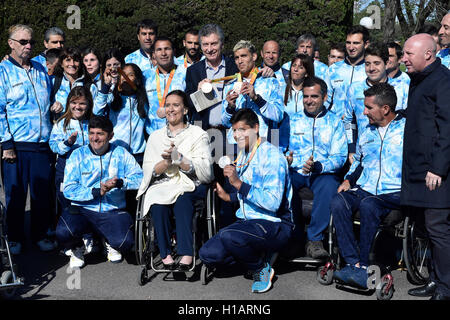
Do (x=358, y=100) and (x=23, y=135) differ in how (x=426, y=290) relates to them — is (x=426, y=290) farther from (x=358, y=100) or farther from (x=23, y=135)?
(x=23, y=135)

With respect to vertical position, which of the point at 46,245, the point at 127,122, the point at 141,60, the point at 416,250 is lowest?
the point at 46,245

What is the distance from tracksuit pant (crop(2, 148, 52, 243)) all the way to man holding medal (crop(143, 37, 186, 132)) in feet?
3.72

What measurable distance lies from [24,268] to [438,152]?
12.1 feet

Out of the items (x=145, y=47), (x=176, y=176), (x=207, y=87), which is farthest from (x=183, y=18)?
(x=176, y=176)

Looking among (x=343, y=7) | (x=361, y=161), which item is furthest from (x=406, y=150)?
(x=343, y=7)

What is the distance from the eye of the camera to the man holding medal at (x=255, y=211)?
5.29 metres

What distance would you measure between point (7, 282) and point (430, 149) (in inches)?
134

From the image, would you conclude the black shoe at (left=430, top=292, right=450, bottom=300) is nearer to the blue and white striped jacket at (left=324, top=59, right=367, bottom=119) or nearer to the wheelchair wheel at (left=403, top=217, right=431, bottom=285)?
the wheelchair wheel at (left=403, top=217, right=431, bottom=285)

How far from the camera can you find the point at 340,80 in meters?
7.08

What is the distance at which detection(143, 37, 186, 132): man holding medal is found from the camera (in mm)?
6504

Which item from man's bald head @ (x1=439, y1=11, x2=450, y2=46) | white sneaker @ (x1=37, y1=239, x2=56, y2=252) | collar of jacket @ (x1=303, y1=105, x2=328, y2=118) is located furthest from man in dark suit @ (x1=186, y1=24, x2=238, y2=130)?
man's bald head @ (x1=439, y1=11, x2=450, y2=46)

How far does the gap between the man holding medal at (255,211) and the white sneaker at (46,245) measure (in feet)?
6.07

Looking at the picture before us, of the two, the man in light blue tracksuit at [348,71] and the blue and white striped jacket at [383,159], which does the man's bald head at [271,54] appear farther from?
the blue and white striped jacket at [383,159]

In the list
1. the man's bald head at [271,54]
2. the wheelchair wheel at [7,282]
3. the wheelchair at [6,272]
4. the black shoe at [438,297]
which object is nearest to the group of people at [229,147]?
the black shoe at [438,297]
